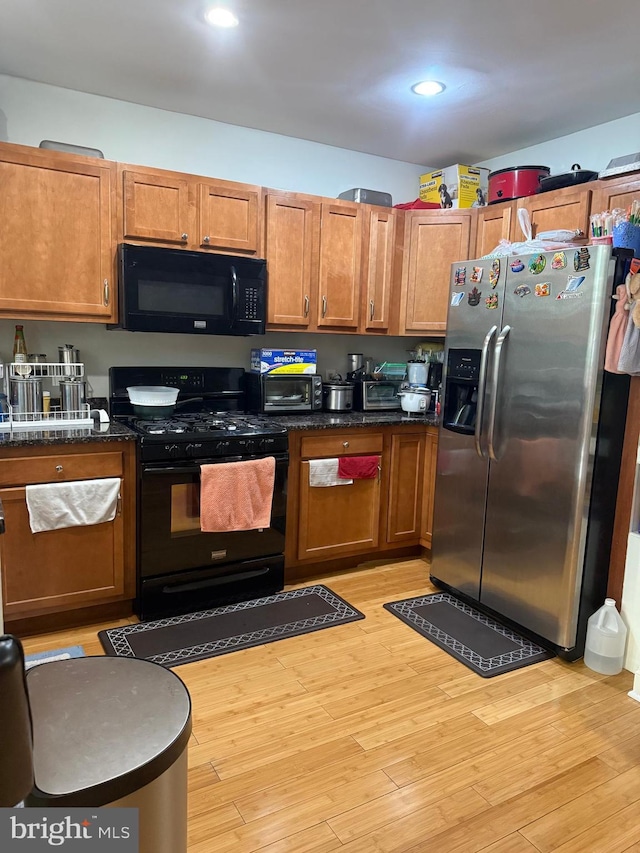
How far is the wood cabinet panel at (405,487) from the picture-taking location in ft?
11.9

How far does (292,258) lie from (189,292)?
2.24ft

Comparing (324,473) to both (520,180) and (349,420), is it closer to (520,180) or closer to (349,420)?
(349,420)

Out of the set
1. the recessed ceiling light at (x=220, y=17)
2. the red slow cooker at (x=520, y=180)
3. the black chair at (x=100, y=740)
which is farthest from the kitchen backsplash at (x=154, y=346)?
the black chair at (x=100, y=740)

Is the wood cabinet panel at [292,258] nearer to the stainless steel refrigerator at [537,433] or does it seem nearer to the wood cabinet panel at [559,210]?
the stainless steel refrigerator at [537,433]

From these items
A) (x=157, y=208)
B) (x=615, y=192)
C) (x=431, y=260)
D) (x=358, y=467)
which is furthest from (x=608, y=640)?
(x=157, y=208)

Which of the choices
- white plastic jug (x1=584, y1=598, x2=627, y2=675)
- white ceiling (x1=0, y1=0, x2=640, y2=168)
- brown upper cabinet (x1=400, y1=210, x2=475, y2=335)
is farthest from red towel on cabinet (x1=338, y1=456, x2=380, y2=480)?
white ceiling (x1=0, y1=0, x2=640, y2=168)

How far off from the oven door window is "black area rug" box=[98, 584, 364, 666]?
257 mm

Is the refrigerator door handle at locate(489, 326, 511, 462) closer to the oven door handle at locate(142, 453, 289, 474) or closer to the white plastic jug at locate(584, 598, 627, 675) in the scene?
the white plastic jug at locate(584, 598, 627, 675)

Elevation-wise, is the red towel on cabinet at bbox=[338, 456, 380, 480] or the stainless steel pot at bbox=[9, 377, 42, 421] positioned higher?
the stainless steel pot at bbox=[9, 377, 42, 421]

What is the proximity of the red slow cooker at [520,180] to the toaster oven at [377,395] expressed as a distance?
132 centimetres

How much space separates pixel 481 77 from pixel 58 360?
2539 millimetres

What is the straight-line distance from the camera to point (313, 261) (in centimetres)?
356

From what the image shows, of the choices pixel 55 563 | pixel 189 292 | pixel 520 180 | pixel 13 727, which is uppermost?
pixel 520 180

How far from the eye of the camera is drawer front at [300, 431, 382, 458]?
10.9 ft
